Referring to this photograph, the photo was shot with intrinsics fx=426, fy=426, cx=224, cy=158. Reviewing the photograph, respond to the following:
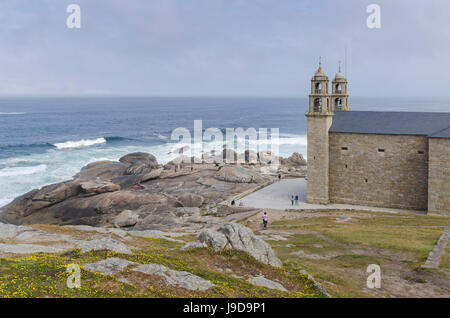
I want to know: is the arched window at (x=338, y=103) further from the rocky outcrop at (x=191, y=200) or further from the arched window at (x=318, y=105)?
the rocky outcrop at (x=191, y=200)

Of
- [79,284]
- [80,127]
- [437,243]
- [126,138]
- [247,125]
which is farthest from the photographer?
[247,125]

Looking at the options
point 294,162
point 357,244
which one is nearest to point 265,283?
point 357,244

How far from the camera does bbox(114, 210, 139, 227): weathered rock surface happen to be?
4025 cm

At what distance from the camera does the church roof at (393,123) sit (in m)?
36.7

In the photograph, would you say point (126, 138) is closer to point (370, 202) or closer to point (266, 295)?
point (370, 202)

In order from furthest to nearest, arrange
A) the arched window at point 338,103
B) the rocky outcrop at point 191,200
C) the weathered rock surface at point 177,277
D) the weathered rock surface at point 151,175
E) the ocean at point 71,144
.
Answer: the ocean at point 71,144
the weathered rock surface at point 151,175
the arched window at point 338,103
the rocky outcrop at point 191,200
the weathered rock surface at point 177,277

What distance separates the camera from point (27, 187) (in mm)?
57938

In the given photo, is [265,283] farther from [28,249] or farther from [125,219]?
[125,219]

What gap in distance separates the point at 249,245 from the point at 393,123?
23786 mm

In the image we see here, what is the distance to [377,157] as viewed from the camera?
128 feet

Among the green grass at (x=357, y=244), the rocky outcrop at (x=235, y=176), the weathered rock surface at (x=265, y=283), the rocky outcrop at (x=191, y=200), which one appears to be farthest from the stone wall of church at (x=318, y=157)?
the weathered rock surface at (x=265, y=283)

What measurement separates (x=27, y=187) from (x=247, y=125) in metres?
97.8

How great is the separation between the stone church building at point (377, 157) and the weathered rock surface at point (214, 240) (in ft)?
69.8
